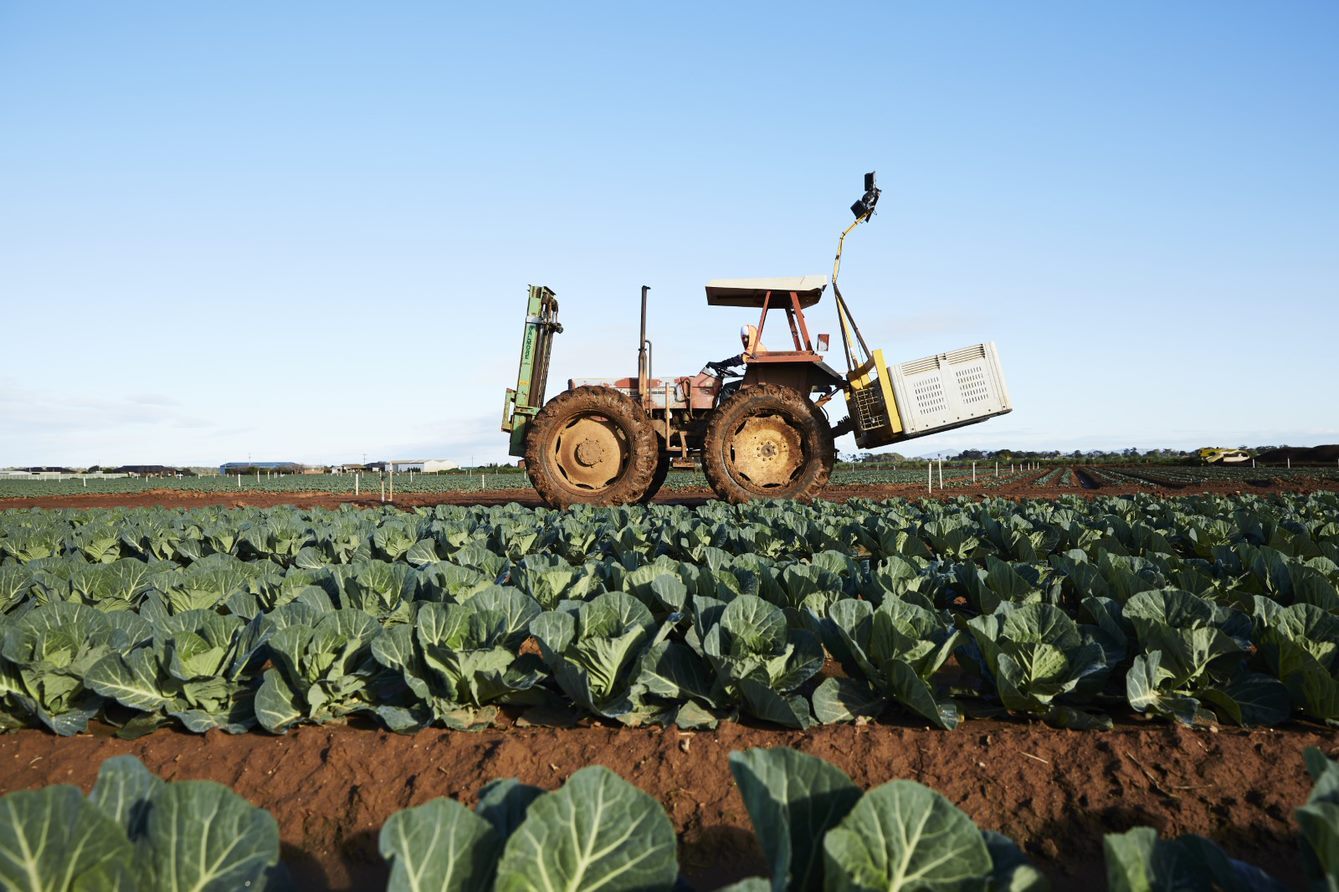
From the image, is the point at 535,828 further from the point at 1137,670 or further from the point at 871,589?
the point at 871,589

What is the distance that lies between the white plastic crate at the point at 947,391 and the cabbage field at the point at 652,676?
3882mm

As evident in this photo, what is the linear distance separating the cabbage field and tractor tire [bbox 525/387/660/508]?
4.52m

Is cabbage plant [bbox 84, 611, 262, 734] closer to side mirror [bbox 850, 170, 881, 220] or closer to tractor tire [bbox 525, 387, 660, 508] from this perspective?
tractor tire [bbox 525, 387, 660, 508]

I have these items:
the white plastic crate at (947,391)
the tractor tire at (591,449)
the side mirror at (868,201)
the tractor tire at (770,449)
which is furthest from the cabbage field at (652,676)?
the side mirror at (868,201)

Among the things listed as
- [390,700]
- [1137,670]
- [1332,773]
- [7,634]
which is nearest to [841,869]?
[1332,773]

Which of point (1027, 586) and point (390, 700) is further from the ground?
point (1027, 586)

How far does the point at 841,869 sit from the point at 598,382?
403 inches

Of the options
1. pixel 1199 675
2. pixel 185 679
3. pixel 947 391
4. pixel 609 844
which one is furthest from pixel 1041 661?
pixel 947 391

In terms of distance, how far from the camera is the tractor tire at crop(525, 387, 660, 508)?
10.1 meters

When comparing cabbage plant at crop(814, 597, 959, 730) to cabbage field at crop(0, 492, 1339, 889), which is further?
cabbage plant at crop(814, 597, 959, 730)

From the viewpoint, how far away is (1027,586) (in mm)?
4031

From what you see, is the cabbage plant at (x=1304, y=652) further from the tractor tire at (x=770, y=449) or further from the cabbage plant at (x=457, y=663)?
the tractor tire at (x=770, y=449)

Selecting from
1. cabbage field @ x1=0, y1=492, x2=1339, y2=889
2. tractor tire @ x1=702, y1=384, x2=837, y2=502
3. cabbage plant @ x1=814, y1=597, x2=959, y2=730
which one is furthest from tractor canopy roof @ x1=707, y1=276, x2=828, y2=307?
cabbage plant @ x1=814, y1=597, x2=959, y2=730

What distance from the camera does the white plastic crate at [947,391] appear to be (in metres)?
9.77
